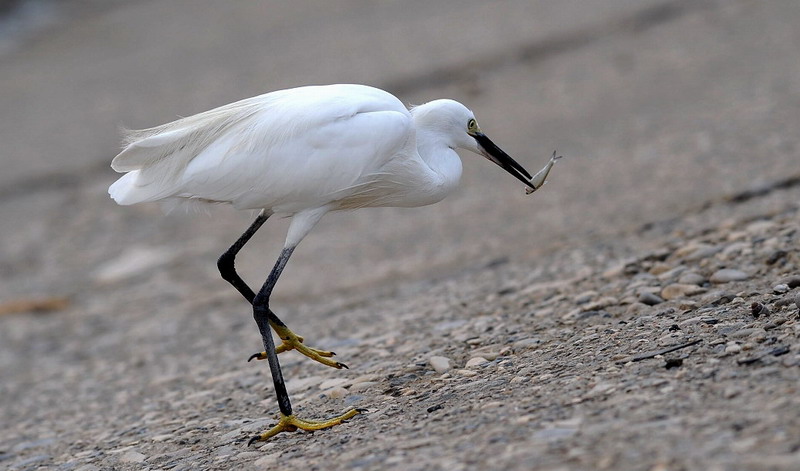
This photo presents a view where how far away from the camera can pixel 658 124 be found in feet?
35.4

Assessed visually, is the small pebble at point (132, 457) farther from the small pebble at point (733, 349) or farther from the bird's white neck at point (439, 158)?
the small pebble at point (733, 349)

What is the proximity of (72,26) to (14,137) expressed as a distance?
1068cm

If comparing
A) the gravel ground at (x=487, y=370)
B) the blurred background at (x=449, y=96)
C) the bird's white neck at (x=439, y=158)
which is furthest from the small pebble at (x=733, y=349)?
the blurred background at (x=449, y=96)

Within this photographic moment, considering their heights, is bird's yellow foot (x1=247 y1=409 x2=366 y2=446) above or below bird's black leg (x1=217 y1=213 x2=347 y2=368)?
below

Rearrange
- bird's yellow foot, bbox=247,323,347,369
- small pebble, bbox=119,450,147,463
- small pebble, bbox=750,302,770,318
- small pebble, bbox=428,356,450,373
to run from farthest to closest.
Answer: bird's yellow foot, bbox=247,323,347,369 < small pebble, bbox=428,356,450,373 < small pebble, bbox=119,450,147,463 < small pebble, bbox=750,302,770,318

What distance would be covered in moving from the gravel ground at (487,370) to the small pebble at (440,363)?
0.02m

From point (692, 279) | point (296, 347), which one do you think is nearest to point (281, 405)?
point (296, 347)

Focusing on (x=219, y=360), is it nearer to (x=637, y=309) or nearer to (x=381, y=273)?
(x=381, y=273)

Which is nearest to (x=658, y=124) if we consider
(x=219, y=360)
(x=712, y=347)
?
(x=219, y=360)

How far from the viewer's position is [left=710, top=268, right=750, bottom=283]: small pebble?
5195 mm

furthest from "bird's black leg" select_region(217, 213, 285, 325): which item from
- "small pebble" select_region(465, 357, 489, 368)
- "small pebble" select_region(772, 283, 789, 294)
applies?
"small pebble" select_region(772, 283, 789, 294)

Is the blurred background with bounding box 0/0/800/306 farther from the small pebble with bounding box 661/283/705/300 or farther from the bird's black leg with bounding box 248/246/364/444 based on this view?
the bird's black leg with bounding box 248/246/364/444

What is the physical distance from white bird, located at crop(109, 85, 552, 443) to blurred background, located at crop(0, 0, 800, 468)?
1794mm

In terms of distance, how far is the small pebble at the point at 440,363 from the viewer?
16.2 ft
